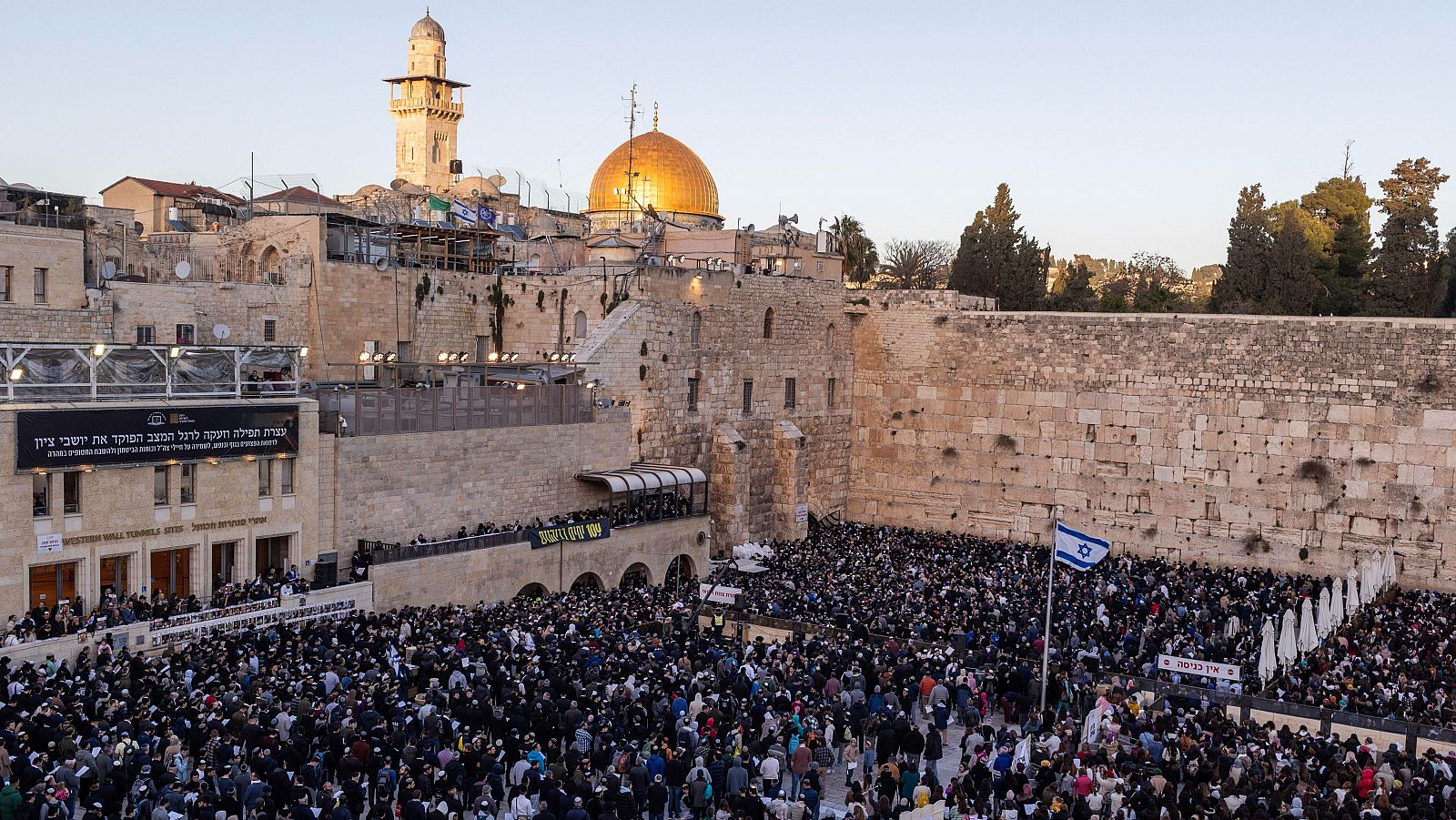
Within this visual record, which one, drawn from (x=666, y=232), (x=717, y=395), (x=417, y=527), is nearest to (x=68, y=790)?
(x=417, y=527)

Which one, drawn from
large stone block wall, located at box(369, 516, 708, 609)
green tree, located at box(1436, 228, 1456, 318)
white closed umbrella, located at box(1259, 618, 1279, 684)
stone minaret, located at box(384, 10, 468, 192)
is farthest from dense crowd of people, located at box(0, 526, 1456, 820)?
stone minaret, located at box(384, 10, 468, 192)

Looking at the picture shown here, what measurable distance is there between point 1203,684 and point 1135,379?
12.3 metres

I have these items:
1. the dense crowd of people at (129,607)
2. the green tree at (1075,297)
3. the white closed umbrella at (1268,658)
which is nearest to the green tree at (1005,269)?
the green tree at (1075,297)

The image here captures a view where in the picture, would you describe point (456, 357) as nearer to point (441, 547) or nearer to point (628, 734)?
point (441, 547)

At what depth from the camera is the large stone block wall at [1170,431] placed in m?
27.7

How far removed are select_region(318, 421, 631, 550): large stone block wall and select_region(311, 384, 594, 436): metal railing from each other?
7.2 inches

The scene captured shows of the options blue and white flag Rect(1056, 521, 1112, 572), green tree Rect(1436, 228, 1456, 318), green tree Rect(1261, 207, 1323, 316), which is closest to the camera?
blue and white flag Rect(1056, 521, 1112, 572)

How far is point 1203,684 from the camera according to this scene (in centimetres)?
1944

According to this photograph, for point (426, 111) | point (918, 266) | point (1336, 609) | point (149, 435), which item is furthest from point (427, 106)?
point (1336, 609)

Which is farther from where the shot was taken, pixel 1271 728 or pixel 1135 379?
pixel 1135 379

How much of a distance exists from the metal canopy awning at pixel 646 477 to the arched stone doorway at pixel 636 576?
1.56 metres

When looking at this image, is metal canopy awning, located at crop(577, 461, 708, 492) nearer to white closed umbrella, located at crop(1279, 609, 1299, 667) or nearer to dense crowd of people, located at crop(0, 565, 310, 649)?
dense crowd of people, located at crop(0, 565, 310, 649)

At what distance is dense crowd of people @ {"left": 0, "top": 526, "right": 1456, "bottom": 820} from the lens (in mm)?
12539

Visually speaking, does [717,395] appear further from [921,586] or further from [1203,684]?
[1203,684]
